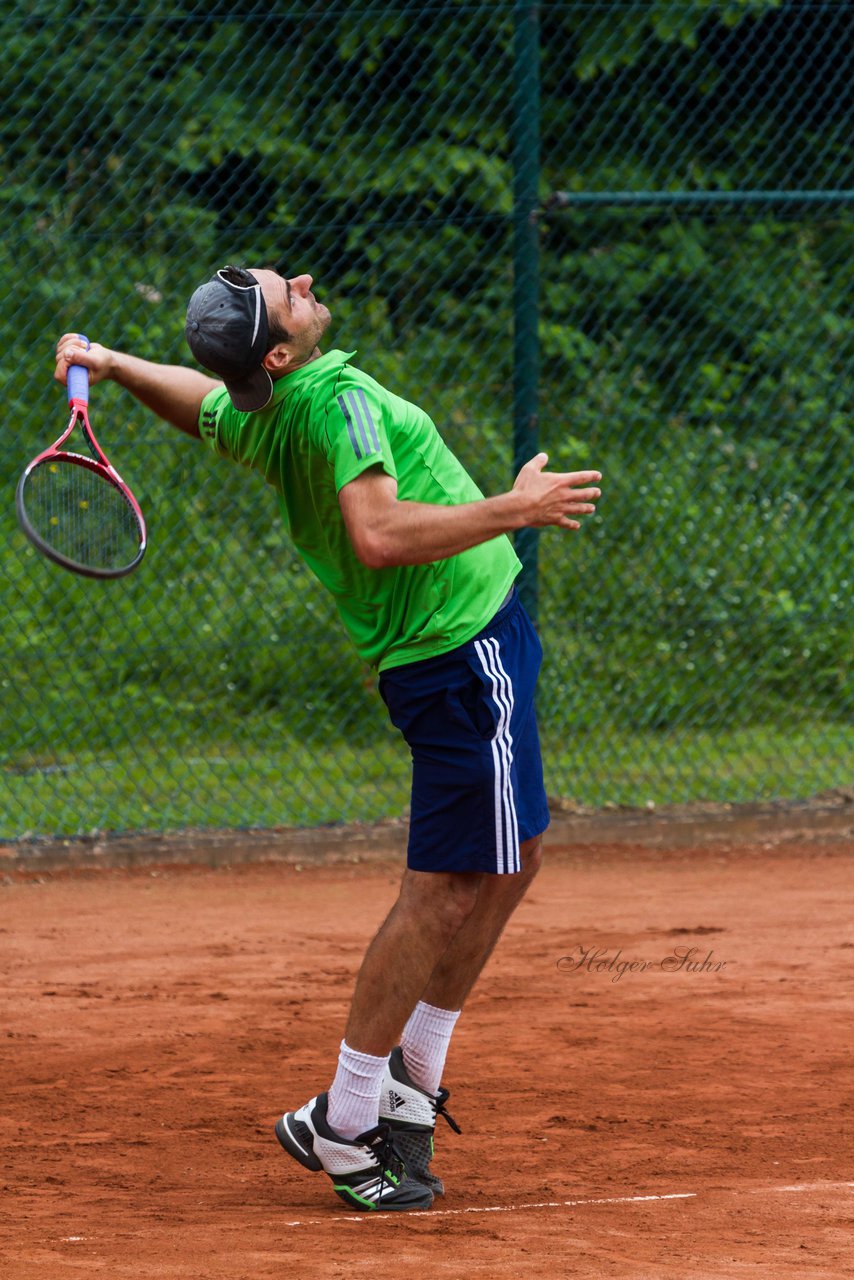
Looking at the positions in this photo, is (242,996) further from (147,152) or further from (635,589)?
(147,152)

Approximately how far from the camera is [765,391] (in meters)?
9.48

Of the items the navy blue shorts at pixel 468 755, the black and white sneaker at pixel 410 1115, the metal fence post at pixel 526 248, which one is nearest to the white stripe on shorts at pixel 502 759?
the navy blue shorts at pixel 468 755

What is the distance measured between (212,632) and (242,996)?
10.0 feet

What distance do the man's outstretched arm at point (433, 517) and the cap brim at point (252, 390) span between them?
13.4 inches

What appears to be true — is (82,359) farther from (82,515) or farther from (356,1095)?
(356,1095)

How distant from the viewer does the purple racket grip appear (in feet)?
12.2

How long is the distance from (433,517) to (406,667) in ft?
1.32

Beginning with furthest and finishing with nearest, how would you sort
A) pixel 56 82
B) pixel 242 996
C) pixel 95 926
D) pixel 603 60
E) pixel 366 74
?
1. pixel 603 60
2. pixel 366 74
3. pixel 56 82
4. pixel 95 926
5. pixel 242 996

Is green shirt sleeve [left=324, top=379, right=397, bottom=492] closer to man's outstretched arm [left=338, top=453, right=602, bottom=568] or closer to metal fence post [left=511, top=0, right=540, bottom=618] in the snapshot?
man's outstretched arm [left=338, top=453, right=602, bottom=568]

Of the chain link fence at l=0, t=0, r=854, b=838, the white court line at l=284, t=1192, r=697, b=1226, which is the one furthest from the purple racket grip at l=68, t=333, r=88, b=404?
the chain link fence at l=0, t=0, r=854, b=838

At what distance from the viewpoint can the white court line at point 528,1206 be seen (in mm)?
3355

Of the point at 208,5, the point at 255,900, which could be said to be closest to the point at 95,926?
the point at 255,900

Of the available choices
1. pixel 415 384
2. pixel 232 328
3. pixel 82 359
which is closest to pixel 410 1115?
A: pixel 232 328

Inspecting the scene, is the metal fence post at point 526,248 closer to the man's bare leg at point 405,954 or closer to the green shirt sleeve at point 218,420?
the green shirt sleeve at point 218,420
